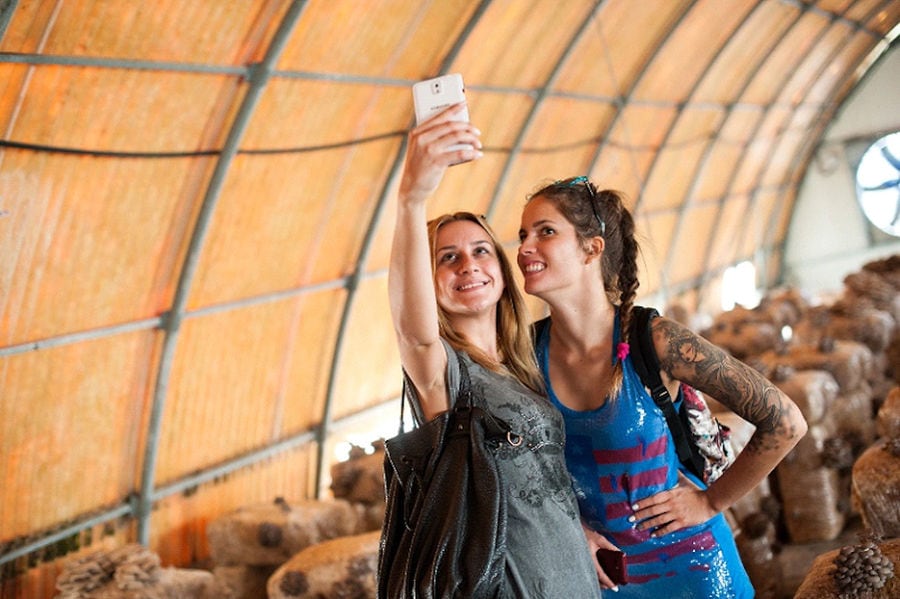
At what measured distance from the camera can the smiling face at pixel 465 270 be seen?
2.82 metres

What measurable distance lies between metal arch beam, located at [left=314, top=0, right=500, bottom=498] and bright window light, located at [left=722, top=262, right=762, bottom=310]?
11912 mm

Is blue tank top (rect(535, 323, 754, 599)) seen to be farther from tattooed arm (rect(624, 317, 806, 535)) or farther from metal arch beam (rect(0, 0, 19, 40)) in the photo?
metal arch beam (rect(0, 0, 19, 40))

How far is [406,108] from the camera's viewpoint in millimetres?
9703

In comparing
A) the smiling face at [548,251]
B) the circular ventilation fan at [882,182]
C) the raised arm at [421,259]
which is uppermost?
the circular ventilation fan at [882,182]

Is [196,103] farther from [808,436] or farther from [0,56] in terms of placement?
[808,436]

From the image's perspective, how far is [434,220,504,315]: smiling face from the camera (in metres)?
2.82

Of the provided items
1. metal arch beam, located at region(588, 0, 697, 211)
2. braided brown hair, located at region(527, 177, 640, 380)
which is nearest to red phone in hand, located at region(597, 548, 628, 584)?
braided brown hair, located at region(527, 177, 640, 380)

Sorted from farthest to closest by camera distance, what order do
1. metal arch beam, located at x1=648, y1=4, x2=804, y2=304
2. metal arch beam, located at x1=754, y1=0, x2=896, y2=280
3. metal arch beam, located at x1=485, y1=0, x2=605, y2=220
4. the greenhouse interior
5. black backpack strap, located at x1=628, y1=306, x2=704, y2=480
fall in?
metal arch beam, located at x1=754, y1=0, x2=896, y2=280 < metal arch beam, located at x1=648, y1=4, x2=804, y2=304 < metal arch beam, located at x1=485, y1=0, x2=605, y2=220 < the greenhouse interior < black backpack strap, located at x1=628, y1=306, x2=704, y2=480

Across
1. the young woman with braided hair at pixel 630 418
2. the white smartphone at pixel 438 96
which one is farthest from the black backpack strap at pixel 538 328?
the white smartphone at pixel 438 96

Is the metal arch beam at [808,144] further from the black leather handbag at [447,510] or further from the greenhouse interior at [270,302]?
the black leather handbag at [447,510]

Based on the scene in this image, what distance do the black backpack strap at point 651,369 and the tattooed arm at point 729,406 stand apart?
0.03 m

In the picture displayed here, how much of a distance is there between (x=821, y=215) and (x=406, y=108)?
16053 millimetres

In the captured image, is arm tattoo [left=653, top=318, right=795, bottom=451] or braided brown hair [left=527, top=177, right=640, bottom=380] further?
braided brown hair [left=527, top=177, right=640, bottom=380]

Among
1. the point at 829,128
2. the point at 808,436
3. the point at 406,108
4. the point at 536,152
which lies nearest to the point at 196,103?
the point at 406,108
